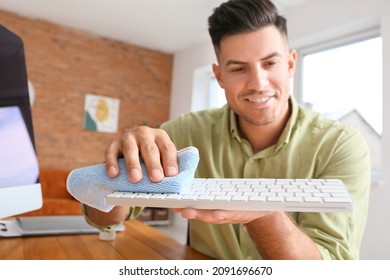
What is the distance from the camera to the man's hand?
0.31 meters

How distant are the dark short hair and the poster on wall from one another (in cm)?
241

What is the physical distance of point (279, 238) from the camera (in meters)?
0.37

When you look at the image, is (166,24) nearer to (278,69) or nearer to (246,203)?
(278,69)

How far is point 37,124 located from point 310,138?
2.58m

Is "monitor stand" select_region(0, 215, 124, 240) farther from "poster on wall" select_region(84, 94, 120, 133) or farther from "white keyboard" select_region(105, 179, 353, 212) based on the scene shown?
"poster on wall" select_region(84, 94, 120, 133)

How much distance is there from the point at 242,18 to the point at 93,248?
0.50 metres

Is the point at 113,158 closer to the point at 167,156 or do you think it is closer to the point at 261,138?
the point at 167,156

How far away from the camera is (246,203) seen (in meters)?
0.24

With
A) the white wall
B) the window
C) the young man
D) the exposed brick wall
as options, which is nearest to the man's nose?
the young man

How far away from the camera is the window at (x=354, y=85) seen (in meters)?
1.53

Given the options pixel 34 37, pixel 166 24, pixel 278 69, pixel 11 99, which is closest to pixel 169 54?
pixel 166 24

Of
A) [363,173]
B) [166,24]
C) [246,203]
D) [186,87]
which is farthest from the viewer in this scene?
[186,87]

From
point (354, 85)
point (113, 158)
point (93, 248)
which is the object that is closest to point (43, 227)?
point (93, 248)
